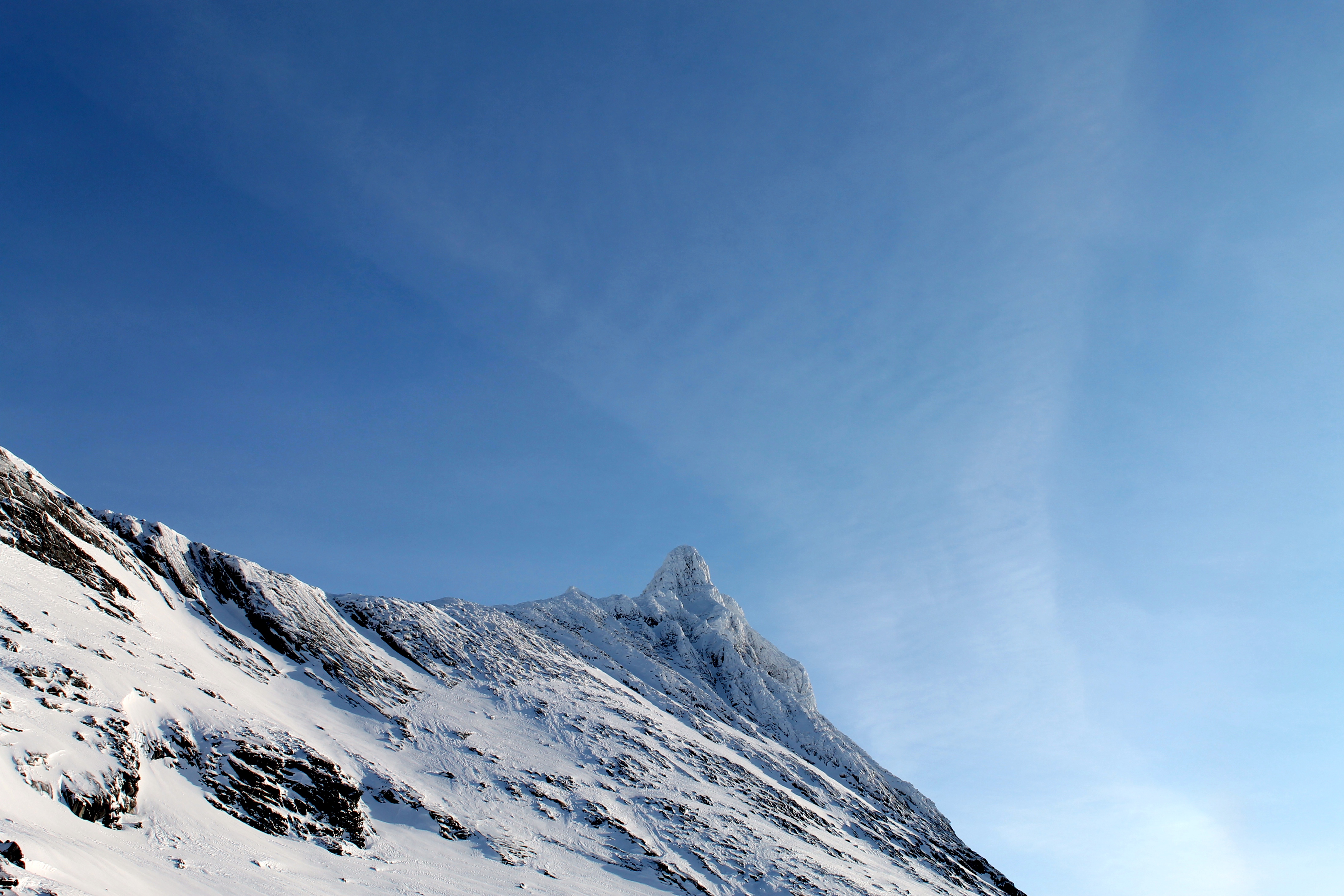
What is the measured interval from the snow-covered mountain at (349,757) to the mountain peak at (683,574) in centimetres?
4949

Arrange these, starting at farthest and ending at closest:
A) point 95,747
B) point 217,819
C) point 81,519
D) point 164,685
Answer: point 81,519 < point 164,685 < point 217,819 < point 95,747

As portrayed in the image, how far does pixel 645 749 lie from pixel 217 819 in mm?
37531

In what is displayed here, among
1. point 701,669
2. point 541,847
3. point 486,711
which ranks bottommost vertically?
point 541,847

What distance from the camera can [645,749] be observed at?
6081 centimetres

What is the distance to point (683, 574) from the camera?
458 feet

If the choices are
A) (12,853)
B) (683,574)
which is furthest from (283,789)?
(683,574)

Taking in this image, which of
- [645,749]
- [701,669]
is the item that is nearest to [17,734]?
[645,749]

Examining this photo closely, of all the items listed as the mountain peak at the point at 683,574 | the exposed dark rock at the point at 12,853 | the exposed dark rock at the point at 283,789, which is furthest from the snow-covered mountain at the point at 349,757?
the mountain peak at the point at 683,574

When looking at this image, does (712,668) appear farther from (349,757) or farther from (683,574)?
(349,757)

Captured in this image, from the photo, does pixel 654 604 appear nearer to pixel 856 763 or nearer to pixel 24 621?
pixel 856 763

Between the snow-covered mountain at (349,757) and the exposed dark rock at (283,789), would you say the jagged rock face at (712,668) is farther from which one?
the exposed dark rock at (283,789)

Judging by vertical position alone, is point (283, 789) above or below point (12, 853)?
above

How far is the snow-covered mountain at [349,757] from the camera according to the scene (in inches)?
998

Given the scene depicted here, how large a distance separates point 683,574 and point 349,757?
101 m
